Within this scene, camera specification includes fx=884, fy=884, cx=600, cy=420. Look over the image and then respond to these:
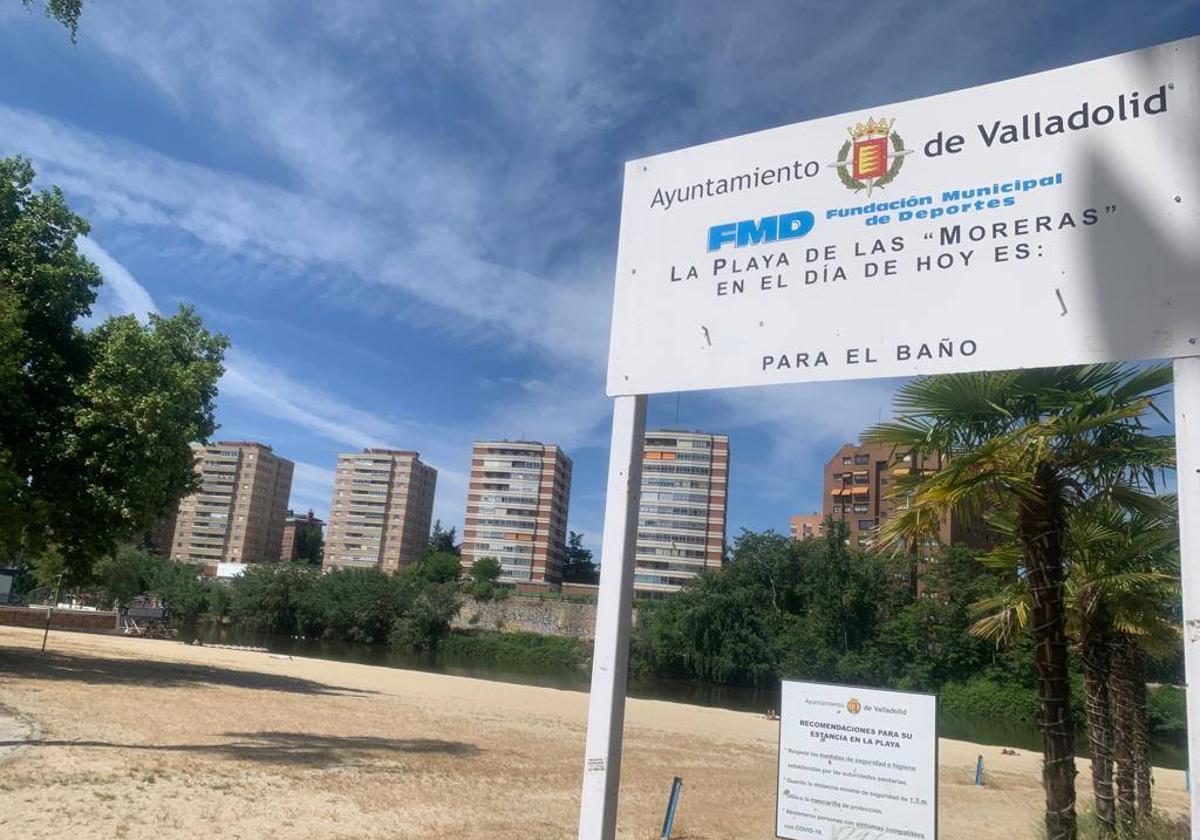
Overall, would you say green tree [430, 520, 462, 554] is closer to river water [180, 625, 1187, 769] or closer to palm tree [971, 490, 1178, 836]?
river water [180, 625, 1187, 769]

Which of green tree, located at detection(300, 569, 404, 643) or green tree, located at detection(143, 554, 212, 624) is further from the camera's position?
green tree, located at detection(143, 554, 212, 624)

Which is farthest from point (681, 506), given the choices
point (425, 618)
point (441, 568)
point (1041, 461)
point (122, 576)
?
point (1041, 461)

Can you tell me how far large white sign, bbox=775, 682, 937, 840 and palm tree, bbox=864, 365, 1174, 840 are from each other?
3.45ft

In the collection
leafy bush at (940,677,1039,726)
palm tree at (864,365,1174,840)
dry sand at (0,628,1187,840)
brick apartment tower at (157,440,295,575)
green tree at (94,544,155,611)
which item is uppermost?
brick apartment tower at (157,440,295,575)

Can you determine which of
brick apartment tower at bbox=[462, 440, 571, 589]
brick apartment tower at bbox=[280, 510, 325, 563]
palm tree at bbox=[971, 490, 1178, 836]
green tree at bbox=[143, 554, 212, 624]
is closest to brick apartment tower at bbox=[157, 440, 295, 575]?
brick apartment tower at bbox=[280, 510, 325, 563]

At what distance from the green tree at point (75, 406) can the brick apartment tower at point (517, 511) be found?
9480cm

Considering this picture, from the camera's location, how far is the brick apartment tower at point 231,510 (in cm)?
13762

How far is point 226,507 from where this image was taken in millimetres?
138875

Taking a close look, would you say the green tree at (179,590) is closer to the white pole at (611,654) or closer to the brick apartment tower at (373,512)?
the brick apartment tower at (373,512)

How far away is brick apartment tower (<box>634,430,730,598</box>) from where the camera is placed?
112938 mm

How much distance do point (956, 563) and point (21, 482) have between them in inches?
1895

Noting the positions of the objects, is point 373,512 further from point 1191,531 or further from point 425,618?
point 1191,531

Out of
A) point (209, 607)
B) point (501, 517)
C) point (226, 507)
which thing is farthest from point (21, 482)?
point (226, 507)

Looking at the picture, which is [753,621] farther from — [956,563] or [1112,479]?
[1112,479]
